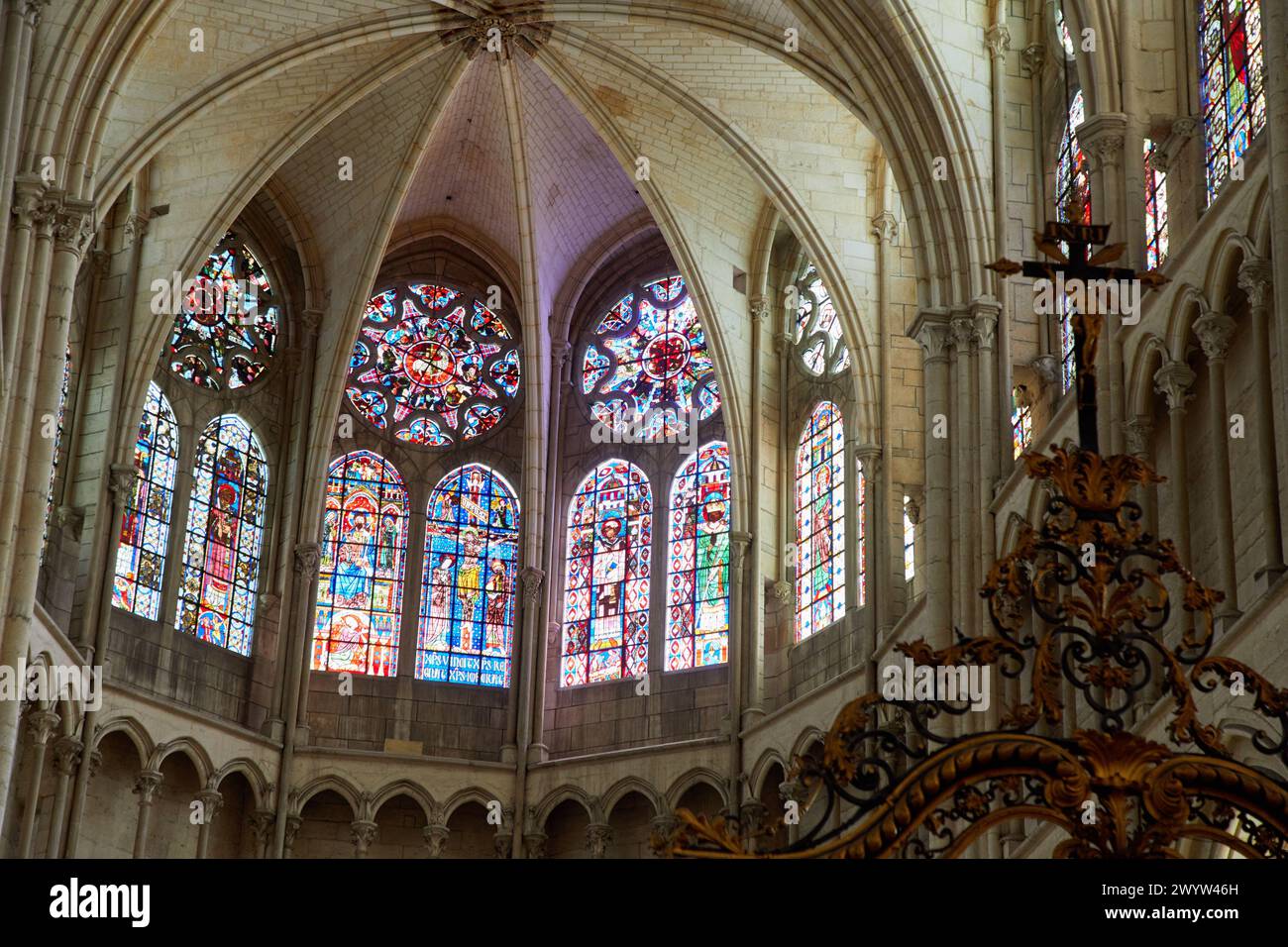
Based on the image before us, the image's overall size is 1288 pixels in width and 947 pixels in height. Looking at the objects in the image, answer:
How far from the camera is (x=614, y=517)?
1030 inches

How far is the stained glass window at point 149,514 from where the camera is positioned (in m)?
23.5

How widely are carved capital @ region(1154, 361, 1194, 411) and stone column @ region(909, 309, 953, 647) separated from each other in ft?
12.1

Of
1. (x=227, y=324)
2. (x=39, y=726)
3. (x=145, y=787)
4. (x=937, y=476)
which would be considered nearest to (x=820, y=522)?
(x=937, y=476)

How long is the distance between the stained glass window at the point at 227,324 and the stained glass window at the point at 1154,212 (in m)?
12.3

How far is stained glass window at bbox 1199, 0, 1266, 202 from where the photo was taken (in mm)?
14633

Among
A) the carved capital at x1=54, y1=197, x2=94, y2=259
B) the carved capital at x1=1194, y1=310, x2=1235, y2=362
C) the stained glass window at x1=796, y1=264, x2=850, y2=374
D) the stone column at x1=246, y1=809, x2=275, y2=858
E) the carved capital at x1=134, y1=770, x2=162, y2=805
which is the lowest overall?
the stone column at x1=246, y1=809, x2=275, y2=858

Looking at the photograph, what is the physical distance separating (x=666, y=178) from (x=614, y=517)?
412 centimetres

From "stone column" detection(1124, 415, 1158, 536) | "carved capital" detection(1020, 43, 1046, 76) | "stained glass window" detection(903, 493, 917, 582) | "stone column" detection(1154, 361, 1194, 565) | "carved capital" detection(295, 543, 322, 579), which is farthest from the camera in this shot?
"carved capital" detection(295, 543, 322, 579)

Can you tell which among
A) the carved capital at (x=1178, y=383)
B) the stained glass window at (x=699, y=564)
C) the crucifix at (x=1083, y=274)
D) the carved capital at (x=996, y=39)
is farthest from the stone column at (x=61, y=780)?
the crucifix at (x=1083, y=274)

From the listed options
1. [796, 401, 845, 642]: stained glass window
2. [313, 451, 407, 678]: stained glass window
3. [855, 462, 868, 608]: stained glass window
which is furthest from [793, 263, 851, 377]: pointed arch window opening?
[313, 451, 407, 678]: stained glass window

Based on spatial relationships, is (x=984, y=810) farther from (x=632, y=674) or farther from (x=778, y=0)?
(x=632, y=674)

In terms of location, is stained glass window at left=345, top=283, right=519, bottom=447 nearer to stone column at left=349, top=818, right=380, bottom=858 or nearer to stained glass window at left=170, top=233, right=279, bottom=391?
stained glass window at left=170, top=233, right=279, bottom=391

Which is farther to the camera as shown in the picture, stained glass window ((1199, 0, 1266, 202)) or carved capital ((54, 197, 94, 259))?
carved capital ((54, 197, 94, 259))

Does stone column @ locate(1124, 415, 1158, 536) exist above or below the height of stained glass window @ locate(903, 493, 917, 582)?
below
